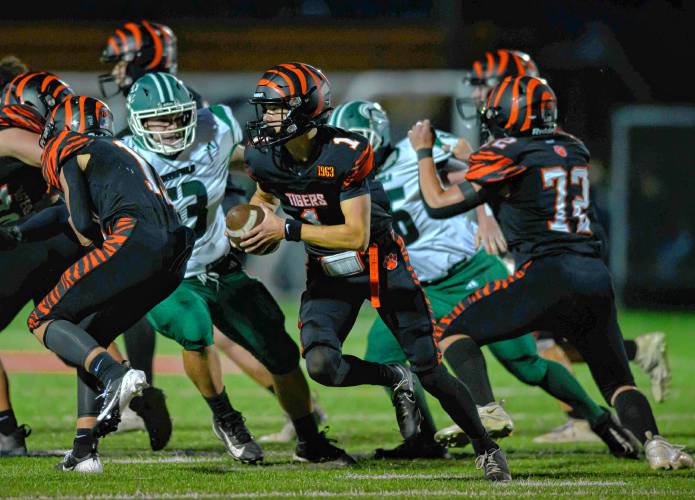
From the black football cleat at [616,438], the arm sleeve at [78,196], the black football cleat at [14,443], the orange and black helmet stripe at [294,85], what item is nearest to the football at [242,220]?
the orange and black helmet stripe at [294,85]

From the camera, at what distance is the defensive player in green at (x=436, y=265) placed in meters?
5.76

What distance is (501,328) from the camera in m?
5.12

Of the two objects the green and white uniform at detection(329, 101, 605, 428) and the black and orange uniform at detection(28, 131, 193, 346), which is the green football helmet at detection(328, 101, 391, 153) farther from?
the black and orange uniform at detection(28, 131, 193, 346)

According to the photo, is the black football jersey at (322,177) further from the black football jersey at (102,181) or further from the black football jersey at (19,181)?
the black football jersey at (19,181)

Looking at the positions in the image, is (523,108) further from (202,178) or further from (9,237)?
(9,237)

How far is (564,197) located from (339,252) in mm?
1089

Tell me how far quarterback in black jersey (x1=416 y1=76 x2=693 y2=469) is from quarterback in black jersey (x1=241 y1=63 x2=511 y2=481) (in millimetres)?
430

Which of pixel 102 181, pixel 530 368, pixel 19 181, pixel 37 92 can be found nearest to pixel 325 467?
pixel 530 368

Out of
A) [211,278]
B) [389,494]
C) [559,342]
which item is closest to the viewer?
[389,494]

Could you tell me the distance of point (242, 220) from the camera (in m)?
4.61

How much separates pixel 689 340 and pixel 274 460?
24.6ft

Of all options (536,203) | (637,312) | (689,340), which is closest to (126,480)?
(536,203)

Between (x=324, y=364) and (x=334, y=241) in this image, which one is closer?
(x=334, y=241)

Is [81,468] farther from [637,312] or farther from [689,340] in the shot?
[637,312]
